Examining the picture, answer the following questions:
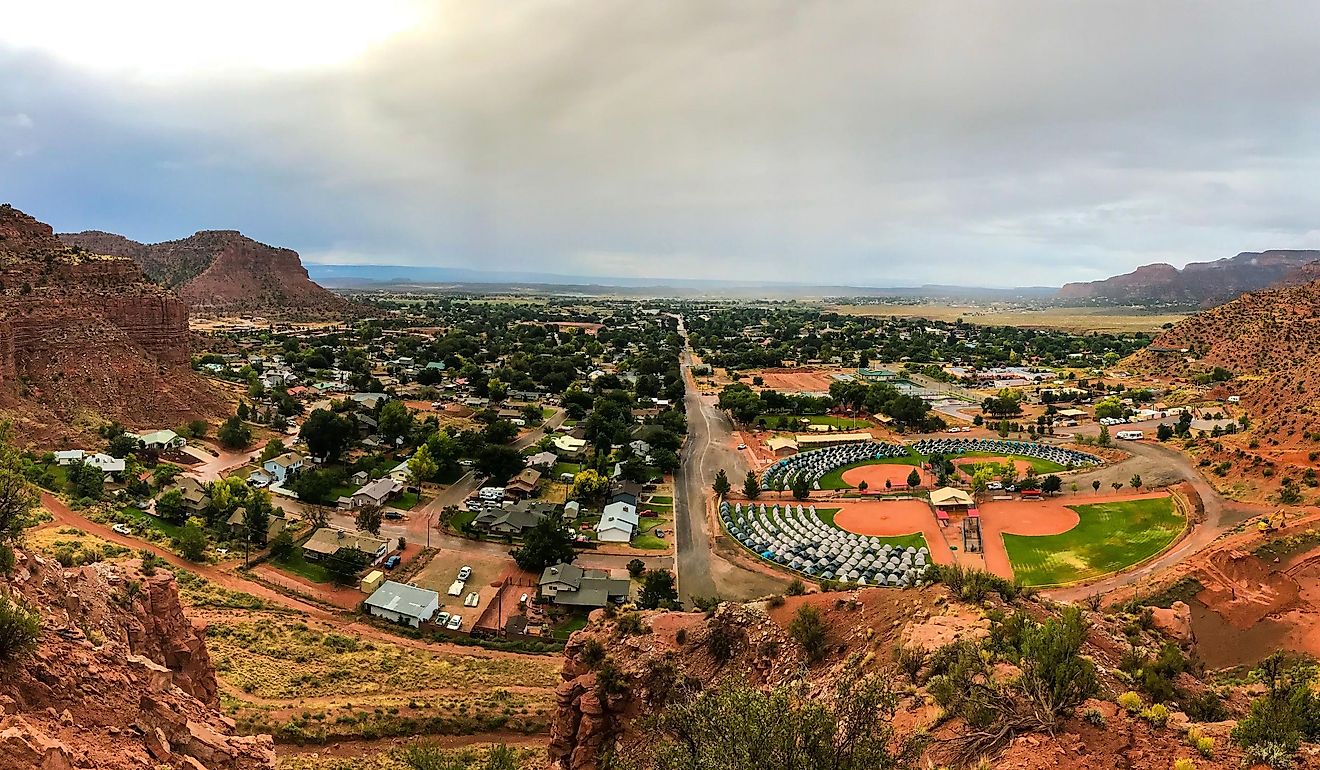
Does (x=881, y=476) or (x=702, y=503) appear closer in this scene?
(x=702, y=503)

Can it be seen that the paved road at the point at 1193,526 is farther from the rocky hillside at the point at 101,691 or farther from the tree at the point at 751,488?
the rocky hillside at the point at 101,691

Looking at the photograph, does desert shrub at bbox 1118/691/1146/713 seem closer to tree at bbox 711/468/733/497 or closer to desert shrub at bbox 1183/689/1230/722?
desert shrub at bbox 1183/689/1230/722

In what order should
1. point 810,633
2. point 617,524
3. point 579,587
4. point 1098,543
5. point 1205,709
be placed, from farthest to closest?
point 617,524
point 1098,543
point 579,587
point 810,633
point 1205,709

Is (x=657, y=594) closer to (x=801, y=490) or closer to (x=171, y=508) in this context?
(x=801, y=490)

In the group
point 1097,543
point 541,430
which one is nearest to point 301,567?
point 541,430

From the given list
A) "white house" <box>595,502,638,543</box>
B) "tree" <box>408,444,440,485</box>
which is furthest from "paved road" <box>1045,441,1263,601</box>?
"tree" <box>408,444,440,485</box>

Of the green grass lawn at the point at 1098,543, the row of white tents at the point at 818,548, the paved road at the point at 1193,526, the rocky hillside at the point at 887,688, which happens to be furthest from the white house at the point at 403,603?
the paved road at the point at 1193,526

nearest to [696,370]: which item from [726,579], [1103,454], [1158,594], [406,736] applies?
[1103,454]
